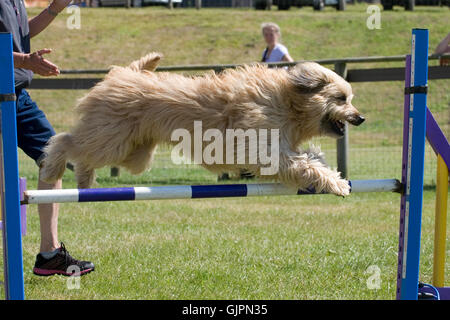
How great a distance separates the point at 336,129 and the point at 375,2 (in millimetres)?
28047

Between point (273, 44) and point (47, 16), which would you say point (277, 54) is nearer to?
point (273, 44)

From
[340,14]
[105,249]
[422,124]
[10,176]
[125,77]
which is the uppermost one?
[340,14]

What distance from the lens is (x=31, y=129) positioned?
4.34m

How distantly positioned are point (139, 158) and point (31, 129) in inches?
30.3

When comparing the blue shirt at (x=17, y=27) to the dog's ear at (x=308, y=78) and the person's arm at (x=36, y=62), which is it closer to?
the person's arm at (x=36, y=62)

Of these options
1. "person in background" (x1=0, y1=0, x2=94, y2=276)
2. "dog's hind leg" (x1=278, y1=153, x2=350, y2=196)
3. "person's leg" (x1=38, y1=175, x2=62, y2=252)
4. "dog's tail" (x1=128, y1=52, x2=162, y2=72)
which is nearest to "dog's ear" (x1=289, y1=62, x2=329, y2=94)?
"dog's hind leg" (x1=278, y1=153, x2=350, y2=196)

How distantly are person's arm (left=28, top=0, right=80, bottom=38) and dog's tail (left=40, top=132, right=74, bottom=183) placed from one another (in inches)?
37.6

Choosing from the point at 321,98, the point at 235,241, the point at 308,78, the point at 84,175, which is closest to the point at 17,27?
the point at 84,175

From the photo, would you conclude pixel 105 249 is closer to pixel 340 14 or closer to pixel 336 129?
pixel 336 129

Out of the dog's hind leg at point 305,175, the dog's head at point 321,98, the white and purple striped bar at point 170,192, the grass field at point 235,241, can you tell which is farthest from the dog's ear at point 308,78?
the grass field at point 235,241

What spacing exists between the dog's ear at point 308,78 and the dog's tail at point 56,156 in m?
1.52

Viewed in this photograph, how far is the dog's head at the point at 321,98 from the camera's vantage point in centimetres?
405
